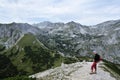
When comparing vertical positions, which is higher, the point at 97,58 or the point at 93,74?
the point at 97,58

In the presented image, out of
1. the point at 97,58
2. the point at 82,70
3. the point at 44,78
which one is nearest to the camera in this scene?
the point at 97,58

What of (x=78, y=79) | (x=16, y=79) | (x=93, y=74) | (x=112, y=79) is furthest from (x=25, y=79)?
(x=112, y=79)

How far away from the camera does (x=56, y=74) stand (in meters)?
43.3

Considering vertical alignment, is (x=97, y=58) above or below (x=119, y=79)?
above

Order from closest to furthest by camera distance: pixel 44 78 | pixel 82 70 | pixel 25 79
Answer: pixel 25 79 → pixel 44 78 → pixel 82 70

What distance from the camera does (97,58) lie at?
1535 inches

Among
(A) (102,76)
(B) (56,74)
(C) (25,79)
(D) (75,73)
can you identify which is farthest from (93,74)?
(C) (25,79)

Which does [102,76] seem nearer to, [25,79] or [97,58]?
[97,58]

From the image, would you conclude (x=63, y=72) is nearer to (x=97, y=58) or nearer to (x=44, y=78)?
(x=44, y=78)

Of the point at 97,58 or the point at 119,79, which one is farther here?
the point at 119,79

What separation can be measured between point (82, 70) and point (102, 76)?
246 inches

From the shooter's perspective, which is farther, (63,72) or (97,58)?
(63,72)

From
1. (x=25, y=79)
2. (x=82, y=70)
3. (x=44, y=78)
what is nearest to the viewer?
(x=25, y=79)

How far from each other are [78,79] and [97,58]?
16.4 ft
